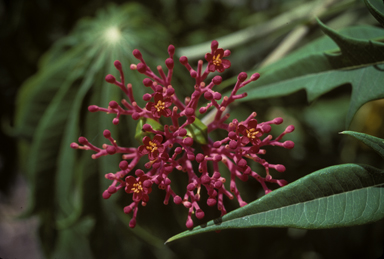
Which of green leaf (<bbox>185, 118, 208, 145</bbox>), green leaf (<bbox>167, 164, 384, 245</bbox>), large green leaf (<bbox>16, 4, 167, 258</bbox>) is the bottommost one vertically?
green leaf (<bbox>167, 164, 384, 245</bbox>)

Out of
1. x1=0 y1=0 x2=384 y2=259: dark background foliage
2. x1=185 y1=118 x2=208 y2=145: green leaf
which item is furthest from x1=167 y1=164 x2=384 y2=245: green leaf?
x1=0 y1=0 x2=384 y2=259: dark background foliage

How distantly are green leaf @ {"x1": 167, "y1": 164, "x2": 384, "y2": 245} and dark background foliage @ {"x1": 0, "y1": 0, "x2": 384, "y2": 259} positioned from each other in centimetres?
68

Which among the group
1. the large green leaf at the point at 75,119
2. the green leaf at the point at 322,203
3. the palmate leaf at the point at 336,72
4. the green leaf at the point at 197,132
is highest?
the large green leaf at the point at 75,119

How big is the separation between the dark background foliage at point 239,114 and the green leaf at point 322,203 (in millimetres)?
680

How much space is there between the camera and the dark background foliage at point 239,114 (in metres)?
1.59

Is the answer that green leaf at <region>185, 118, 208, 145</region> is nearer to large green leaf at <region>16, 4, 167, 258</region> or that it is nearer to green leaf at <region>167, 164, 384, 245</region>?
green leaf at <region>167, 164, 384, 245</region>

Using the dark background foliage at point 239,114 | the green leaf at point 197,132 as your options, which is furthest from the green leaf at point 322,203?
the dark background foliage at point 239,114

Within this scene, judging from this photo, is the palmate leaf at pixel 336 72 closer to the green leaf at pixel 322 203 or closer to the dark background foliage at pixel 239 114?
the green leaf at pixel 322 203

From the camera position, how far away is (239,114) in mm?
1451

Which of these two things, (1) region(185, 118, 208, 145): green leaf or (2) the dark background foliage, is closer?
(1) region(185, 118, 208, 145): green leaf

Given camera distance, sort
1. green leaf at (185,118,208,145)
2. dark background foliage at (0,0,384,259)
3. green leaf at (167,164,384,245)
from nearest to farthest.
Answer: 1. green leaf at (167,164,384,245)
2. green leaf at (185,118,208,145)
3. dark background foliage at (0,0,384,259)

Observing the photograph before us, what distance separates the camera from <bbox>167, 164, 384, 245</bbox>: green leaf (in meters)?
0.63

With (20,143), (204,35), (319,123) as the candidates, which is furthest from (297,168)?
(20,143)

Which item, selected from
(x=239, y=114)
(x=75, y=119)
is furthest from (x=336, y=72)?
(x=75, y=119)
